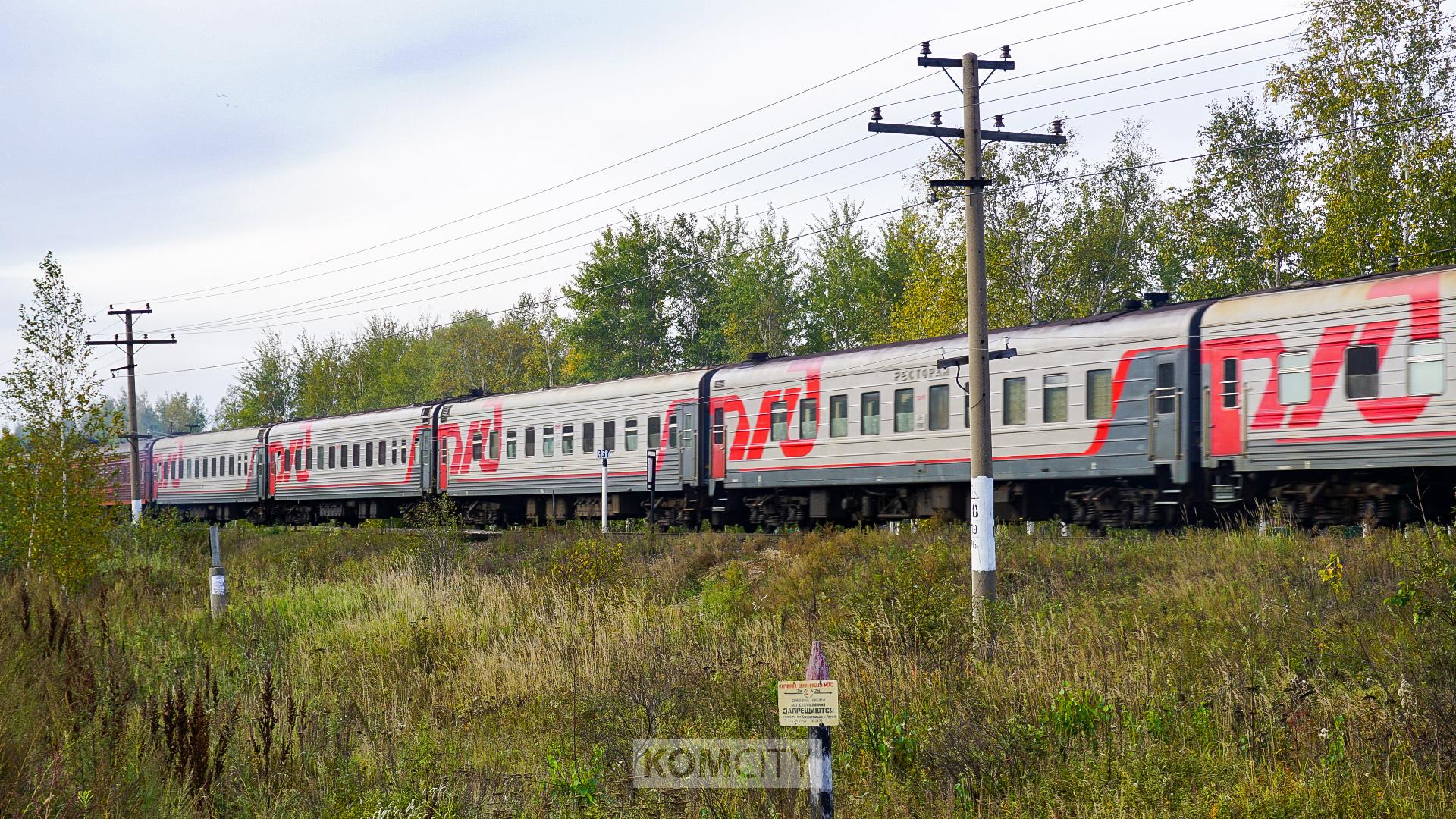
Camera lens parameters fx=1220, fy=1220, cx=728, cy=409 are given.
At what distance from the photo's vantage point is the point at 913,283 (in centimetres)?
4516

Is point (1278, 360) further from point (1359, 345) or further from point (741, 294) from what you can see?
point (741, 294)

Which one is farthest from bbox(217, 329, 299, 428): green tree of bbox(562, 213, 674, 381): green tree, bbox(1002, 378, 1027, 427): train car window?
bbox(1002, 378, 1027, 427): train car window

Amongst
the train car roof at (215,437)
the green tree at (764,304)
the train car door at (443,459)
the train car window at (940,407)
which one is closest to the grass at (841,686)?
the train car window at (940,407)

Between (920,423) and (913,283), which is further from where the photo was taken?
(913,283)

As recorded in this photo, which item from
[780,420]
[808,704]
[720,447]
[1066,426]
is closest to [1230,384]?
[1066,426]

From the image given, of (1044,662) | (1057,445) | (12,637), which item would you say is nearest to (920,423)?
(1057,445)

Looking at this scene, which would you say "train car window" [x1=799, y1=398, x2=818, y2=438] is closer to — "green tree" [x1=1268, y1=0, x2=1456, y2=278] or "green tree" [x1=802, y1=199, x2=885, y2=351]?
"green tree" [x1=1268, y1=0, x2=1456, y2=278]

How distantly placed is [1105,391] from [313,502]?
3025 cm

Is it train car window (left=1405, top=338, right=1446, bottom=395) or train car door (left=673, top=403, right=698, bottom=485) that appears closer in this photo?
train car window (left=1405, top=338, right=1446, bottom=395)

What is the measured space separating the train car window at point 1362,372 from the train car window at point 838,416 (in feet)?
28.5

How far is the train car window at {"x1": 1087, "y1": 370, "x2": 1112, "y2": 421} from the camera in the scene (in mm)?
18250

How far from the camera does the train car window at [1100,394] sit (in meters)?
18.2

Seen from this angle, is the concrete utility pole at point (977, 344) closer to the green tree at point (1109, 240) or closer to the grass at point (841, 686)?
the grass at point (841, 686)

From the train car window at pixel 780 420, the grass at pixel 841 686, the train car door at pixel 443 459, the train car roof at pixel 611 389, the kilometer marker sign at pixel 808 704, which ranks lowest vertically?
the grass at pixel 841 686
